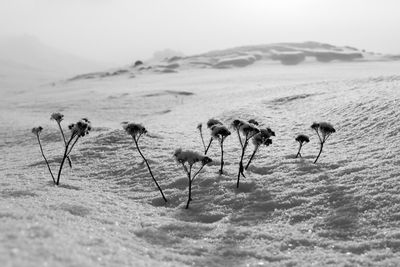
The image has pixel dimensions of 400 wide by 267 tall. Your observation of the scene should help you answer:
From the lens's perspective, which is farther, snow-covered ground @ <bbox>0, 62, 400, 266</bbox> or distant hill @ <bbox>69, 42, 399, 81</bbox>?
distant hill @ <bbox>69, 42, 399, 81</bbox>

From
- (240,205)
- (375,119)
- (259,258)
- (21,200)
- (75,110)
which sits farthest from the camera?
(75,110)

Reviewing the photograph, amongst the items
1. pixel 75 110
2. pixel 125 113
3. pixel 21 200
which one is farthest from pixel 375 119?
pixel 75 110

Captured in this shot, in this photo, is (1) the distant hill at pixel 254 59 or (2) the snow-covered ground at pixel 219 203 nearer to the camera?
(2) the snow-covered ground at pixel 219 203

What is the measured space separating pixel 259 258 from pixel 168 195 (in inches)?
120

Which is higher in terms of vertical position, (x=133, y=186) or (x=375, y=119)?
(x=375, y=119)

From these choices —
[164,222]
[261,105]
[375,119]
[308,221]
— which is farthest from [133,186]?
[261,105]

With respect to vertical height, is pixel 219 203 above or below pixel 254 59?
below

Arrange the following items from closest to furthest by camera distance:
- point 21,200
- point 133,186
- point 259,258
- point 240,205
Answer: point 259,258 < point 21,200 < point 240,205 < point 133,186

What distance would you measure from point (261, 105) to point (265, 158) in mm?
8093

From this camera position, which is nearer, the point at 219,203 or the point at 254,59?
the point at 219,203

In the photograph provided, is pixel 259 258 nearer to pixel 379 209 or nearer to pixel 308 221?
pixel 308 221

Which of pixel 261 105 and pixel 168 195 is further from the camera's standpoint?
pixel 261 105

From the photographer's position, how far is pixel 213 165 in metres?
9.79

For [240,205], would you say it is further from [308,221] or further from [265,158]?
[265,158]
